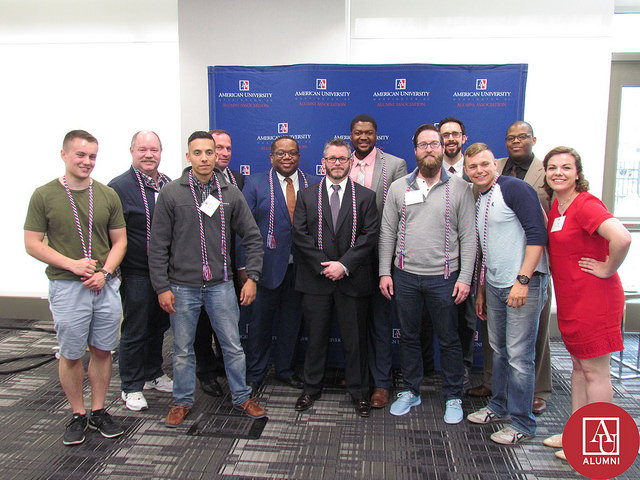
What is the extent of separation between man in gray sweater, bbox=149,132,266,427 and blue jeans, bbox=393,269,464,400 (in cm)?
91

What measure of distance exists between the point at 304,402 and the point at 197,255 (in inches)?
46.0

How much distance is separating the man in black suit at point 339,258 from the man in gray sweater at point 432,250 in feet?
0.48

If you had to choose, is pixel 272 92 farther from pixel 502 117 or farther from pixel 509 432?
pixel 509 432

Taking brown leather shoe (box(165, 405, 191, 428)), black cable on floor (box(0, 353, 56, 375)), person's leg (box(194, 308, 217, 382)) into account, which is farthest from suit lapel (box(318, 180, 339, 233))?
black cable on floor (box(0, 353, 56, 375))

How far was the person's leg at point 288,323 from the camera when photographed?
3008mm

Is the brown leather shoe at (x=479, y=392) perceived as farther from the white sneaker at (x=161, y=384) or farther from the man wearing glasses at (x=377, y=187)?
the white sneaker at (x=161, y=384)

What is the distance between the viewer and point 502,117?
316cm

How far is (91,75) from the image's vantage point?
420 cm

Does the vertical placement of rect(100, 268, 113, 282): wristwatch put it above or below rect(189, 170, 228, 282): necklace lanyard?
below

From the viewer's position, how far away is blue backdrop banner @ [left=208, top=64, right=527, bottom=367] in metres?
3.16

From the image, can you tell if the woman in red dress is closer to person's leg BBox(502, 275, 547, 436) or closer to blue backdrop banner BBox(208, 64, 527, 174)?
person's leg BBox(502, 275, 547, 436)

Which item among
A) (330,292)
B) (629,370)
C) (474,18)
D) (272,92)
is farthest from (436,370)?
(474,18)

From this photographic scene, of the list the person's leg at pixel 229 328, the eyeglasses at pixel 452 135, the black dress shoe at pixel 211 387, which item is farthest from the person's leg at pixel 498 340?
the black dress shoe at pixel 211 387

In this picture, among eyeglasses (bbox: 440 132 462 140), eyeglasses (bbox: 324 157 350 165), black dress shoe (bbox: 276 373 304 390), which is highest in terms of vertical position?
eyeglasses (bbox: 440 132 462 140)
